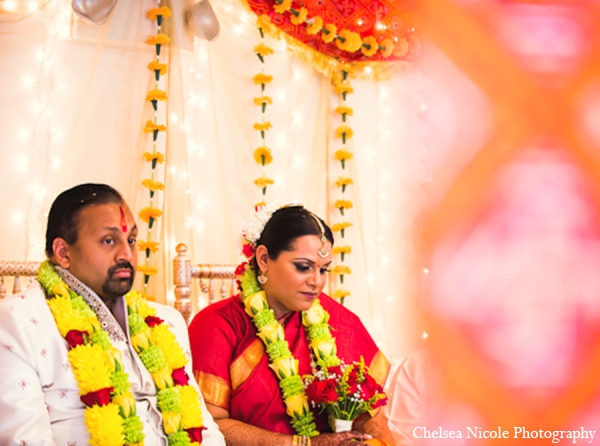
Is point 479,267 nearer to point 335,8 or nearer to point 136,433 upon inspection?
point 136,433

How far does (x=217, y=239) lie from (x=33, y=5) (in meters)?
1.68

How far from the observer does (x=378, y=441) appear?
216cm

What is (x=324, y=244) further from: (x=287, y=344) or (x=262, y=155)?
(x=262, y=155)

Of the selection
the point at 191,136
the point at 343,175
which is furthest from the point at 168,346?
the point at 343,175

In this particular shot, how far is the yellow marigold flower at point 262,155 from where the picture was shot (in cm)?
411

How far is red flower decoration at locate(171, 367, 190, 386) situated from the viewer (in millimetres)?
1990

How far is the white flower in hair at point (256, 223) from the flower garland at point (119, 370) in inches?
20.9

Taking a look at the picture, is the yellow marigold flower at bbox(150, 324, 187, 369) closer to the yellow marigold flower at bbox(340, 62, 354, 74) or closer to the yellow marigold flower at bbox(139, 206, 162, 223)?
the yellow marigold flower at bbox(139, 206, 162, 223)

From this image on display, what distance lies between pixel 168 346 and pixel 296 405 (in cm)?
50

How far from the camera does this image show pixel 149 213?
3.62 meters

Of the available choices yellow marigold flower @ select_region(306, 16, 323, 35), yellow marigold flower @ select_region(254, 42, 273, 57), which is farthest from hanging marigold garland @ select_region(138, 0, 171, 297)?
yellow marigold flower @ select_region(306, 16, 323, 35)

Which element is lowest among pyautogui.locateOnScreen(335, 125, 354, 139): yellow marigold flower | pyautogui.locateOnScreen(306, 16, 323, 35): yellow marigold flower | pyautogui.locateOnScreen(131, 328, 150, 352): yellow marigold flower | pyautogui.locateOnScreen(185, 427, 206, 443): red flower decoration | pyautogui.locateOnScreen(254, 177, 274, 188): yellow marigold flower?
pyautogui.locateOnScreen(185, 427, 206, 443): red flower decoration

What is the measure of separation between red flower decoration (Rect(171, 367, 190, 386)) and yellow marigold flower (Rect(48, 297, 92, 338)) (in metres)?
0.32

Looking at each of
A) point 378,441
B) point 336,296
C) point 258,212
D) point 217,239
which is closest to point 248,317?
point 258,212
